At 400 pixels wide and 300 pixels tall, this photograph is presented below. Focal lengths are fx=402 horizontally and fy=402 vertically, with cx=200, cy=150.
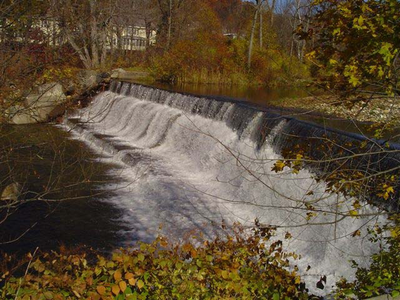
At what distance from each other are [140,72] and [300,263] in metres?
18.8

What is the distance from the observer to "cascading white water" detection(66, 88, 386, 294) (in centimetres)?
605

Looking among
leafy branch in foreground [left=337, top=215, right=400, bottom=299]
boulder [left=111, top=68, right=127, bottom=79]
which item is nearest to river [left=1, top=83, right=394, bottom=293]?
leafy branch in foreground [left=337, top=215, right=400, bottom=299]

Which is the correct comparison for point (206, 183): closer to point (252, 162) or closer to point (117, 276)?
point (252, 162)

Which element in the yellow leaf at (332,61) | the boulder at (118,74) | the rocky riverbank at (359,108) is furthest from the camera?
the boulder at (118,74)

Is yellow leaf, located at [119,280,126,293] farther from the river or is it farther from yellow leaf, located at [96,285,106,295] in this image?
the river

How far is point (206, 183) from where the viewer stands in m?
9.34

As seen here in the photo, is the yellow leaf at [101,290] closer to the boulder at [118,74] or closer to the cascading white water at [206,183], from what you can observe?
the cascading white water at [206,183]

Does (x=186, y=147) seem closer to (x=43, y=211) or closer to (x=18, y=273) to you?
(x=43, y=211)

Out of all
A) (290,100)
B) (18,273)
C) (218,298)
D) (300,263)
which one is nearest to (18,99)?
(218,298)

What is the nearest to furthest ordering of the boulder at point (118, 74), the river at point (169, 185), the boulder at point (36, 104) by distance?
the boulder at point (36, 104), the river at point (169, 185), the boulder at point (118, 74)

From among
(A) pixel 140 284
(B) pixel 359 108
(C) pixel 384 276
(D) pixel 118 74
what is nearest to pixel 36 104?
(A) pixel 140 284

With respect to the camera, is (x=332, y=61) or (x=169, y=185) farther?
(x=169, y=185)

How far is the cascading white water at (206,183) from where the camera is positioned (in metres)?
6.05

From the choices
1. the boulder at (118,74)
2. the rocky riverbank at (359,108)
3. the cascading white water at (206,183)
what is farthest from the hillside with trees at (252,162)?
the boulder at (118,74)
